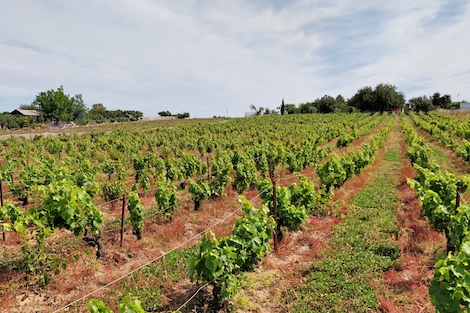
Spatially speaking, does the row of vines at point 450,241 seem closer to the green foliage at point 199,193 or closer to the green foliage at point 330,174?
the green foliage at point 330,174

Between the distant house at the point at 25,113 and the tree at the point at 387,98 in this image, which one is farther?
the tree at the point at 387,98

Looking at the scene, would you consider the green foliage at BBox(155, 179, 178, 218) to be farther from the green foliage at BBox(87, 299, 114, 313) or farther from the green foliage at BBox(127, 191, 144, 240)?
the green foliage at BBox(87, 299, 114, 313)

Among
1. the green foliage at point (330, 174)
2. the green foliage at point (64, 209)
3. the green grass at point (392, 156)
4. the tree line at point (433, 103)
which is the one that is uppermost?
the tree line at point (433, 103)

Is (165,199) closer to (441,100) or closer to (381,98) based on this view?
(381,98)

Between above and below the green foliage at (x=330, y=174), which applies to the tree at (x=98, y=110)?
above

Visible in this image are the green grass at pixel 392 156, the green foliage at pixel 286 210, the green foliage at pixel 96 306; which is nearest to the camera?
the green foliage at pixel 96 306

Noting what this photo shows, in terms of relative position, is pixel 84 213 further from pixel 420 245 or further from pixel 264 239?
pixel 420 245

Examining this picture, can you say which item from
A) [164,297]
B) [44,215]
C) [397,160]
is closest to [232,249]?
[164,297]

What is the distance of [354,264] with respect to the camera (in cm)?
652

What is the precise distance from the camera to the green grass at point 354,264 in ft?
17.6

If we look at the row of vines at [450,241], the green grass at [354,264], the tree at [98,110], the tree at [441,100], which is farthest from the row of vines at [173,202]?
the tree at [441,100]

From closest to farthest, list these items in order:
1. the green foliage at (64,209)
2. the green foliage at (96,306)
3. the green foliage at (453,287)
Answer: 1. the green foliage at (96,306)
2. the green foliage at (453,287)
3. the green foliage at (64,209)

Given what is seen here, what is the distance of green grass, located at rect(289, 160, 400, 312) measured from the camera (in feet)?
17.6

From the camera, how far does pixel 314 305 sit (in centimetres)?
532
